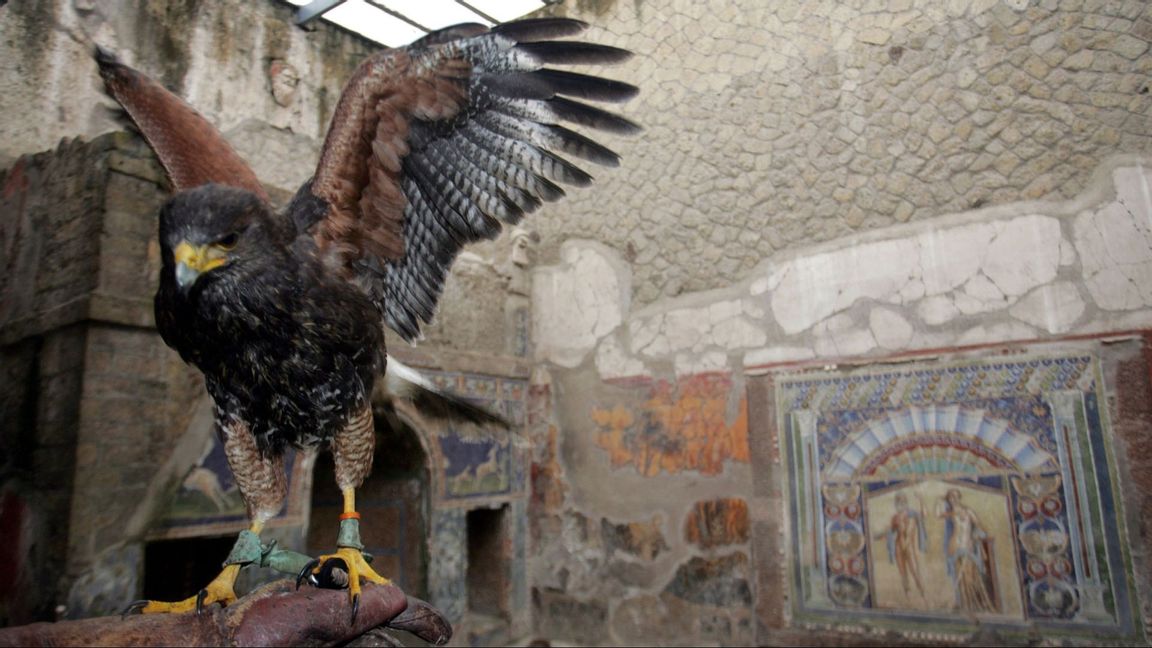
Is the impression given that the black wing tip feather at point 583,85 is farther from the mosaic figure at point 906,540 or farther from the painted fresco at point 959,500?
the mosaic figure at point 906,540

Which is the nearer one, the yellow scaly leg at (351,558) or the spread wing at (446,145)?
the yellow scaly leg at (351,558)

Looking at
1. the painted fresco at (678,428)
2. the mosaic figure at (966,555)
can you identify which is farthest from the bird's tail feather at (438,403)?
the mosaic figure at (966,555)

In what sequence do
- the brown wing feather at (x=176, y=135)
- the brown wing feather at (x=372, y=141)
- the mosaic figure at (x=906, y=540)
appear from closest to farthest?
the brown wing feather at (x=372, y=141) < the brown wing feather at (x=176, y=135) < the mosaic figure at (x=906, y=540)

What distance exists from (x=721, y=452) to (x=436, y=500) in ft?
5.56

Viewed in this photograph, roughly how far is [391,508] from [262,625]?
3220 mm

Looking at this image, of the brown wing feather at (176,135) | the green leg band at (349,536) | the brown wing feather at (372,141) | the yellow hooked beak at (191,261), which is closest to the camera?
the yellow hooked beak at (191,261)

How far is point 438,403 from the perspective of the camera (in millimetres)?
2393

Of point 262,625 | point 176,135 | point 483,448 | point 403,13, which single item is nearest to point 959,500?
point 483,448

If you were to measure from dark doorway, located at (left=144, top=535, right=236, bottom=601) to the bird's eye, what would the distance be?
2671 millimetres

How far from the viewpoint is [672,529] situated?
14.1ft

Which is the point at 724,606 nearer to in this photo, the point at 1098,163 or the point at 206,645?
the point at 1098,163

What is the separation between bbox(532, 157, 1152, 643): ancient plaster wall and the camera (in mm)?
3359

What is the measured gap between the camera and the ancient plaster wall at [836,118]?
345 cm

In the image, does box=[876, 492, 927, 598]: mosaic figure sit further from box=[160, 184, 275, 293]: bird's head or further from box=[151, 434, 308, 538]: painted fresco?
box=[160, 184, 275, 293]: bird's head
